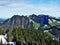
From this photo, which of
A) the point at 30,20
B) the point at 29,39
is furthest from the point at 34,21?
the point at 29,39

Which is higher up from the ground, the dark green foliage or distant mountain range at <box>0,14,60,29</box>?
the dark green foliage

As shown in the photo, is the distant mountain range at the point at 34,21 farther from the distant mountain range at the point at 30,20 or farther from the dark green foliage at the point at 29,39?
the dark green foliage at the point at 29,39

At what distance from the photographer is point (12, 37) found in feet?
65.0

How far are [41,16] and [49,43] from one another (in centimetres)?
3514

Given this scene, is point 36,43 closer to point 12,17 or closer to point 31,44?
point 31,44

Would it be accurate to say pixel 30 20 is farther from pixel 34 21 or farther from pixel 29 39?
pixel 29 39

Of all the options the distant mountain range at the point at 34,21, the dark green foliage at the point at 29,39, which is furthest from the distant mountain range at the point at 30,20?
the dark green foliage at the point at 29,39

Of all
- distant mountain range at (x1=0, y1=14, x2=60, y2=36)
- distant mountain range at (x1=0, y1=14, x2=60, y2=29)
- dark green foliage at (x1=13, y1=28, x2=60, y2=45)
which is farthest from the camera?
distant mountain range at (x1=0, y1=14, x2=60, y2=29)

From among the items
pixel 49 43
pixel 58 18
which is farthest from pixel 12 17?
pixel 49 43

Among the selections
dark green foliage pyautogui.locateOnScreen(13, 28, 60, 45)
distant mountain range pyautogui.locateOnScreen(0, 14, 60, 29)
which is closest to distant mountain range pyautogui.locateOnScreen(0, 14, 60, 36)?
distant mountain range pyautogui.locateOnScreen(0, 14, 60, 29)

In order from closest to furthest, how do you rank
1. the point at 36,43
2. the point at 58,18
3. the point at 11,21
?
1. the point at 36,43
2. the point at 11,21
3. the point at 58,18

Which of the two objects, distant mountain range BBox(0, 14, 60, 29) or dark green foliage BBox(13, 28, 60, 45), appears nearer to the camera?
dark green foliage BBox(13, 28, 60, 45)

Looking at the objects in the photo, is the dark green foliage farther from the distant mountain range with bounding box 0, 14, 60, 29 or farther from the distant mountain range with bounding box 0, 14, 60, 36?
the distant mountain range with bounding box 0, 14, 60, 29

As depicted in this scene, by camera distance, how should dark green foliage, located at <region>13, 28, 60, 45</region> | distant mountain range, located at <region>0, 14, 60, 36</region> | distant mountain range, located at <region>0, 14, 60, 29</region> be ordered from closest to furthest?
dark green foliage, located at <region>13, 28, 60, 45</region> → distant mountain range, located at <region>0, 14, 60, 36</region> → distant mountain range, located at <region>0, 14, 60, 29</region>
